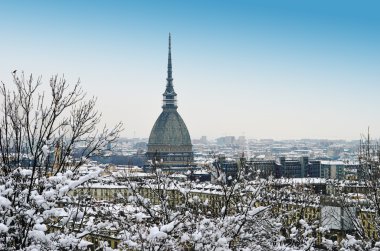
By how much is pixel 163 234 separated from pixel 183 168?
165100mm

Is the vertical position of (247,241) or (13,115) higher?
(13,115)

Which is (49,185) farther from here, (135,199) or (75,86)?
(135,199)

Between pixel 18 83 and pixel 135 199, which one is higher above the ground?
pixel 18 83

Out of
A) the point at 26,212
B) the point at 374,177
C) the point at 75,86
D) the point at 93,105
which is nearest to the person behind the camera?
the point at 26,212

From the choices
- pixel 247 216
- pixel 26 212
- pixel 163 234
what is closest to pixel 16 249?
pixel 26 212

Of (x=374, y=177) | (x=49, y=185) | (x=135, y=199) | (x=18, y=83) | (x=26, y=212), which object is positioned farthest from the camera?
(x=374, y=177)

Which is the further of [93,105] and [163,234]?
[93,105]

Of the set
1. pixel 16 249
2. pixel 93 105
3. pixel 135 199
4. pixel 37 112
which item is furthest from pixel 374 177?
pixel 16 249

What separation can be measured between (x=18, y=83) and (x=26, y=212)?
166 inches

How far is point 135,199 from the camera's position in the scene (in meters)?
17.5

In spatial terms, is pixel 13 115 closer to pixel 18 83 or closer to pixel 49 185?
pixel 18 83

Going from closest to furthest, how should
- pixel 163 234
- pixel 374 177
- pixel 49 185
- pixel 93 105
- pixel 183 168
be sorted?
pixel 163 234 < pixel 49 185 < pixel 93 105 < pixel 374 177 < pixel 183 168

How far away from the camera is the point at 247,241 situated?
14.0m

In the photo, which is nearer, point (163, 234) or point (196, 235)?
point (163, 234)
